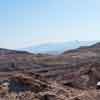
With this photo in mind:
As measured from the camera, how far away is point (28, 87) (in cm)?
A: 1311

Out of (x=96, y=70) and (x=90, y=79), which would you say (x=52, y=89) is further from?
(x=96, y=70)

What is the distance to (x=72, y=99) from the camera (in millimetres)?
10953

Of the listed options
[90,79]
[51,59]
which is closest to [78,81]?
[90,79]

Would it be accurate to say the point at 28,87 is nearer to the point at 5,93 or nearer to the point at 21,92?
the point at 21,92

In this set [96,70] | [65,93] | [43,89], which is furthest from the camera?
[96,70]

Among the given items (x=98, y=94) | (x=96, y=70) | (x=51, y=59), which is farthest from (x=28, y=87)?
(x=51, y=59)

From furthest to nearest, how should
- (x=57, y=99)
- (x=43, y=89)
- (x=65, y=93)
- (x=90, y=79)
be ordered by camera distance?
1. (x=90, y=79)
2. (x=43, y=89)
3. (x=65, y=93)
4. (x=57, y=99)

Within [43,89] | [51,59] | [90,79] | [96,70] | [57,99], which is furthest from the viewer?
[51,59]

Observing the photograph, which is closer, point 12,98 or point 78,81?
point 12,98

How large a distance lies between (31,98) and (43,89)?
206cm

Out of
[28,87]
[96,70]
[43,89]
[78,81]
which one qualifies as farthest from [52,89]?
[96,70]

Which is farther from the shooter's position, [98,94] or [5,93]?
[98,94]

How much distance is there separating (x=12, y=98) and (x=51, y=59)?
4668 cm

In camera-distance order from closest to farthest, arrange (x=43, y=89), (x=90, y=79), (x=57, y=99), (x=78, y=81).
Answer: (x=57, y=99) → (x=43, y=89) → (x=78, y=81) → (x=90, y=79)
